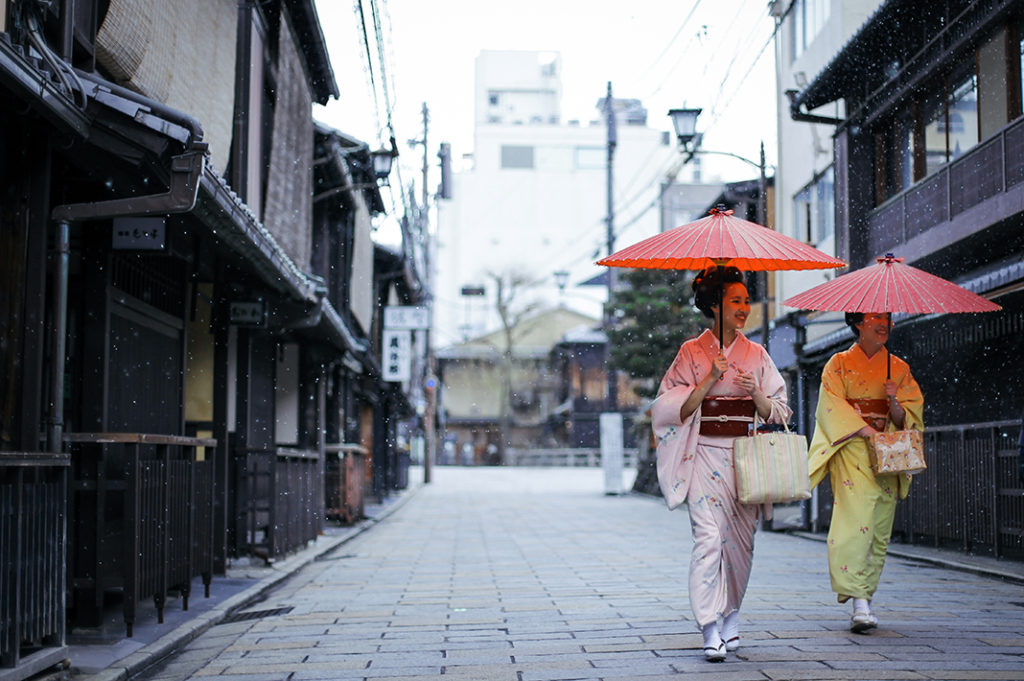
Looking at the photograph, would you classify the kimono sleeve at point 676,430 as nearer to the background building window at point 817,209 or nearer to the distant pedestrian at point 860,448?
the distant pedestrian at point 860,448

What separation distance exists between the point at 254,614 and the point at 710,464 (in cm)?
443

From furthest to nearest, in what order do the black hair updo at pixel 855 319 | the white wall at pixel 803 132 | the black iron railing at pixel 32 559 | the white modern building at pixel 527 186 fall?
the white modern building at pixel 527 186, the white wall at pixel 803 132, the black hair updo at pixel 855 319, the black iron railing at pixel 32 559

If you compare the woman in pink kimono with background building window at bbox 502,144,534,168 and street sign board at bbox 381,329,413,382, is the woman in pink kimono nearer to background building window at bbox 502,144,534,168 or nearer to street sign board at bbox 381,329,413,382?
street sign board at bbox 381,329,413,382

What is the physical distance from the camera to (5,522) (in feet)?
18.3

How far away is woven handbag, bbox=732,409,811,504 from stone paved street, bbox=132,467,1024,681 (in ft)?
2.88

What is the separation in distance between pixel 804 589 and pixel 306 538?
7.62 meters

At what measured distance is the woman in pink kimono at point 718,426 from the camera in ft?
20.6

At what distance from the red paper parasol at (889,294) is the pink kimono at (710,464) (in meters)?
1.04

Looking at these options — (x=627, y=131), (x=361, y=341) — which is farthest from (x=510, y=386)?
(x=361, y=341)

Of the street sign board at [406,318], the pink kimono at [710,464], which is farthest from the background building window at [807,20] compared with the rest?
the pink kimono at [710,464]

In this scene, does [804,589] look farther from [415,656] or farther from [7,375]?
[7,375]

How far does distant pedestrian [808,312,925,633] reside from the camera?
23.0 feet

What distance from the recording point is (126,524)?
24.4 feet

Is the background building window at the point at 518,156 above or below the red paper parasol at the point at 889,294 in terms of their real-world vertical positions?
above
